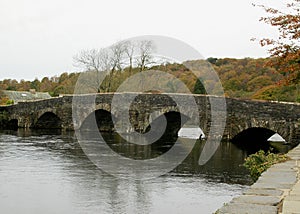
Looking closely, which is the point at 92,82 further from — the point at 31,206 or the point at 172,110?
the point at 31,206

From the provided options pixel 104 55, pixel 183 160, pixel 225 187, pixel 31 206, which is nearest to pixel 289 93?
pixel 104 55

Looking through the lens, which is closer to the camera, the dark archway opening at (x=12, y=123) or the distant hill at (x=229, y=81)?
the dark archway opening at (x=12, y=123)

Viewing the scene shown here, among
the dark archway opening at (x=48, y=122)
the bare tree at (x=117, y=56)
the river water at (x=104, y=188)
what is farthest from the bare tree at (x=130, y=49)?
the river water at (x=104, y=188)

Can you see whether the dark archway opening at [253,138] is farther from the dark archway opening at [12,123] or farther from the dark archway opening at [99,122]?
the dark archway opening at [12,123]

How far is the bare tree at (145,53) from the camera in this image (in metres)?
31.8

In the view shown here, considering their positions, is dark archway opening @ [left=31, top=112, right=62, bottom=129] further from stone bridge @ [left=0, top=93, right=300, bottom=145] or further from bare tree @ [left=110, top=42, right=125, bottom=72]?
bare tree @ [left=110, top=42, right=125, bottom=72]

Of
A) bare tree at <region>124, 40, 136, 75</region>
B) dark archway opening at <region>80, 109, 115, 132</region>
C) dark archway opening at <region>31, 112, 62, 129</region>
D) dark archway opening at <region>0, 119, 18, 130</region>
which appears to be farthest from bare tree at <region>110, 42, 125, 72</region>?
dark archway opening at <region>80, 109, 115, 132</region>

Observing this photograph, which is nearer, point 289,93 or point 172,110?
point 172,110

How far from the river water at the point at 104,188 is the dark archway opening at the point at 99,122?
1141 cm

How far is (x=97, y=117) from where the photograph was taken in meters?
24.4

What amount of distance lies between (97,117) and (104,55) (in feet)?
40.3

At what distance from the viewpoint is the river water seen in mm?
6676

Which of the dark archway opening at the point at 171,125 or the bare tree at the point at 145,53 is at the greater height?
the bare tree at the point at 145,53

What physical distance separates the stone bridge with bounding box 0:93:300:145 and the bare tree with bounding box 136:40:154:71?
8.30 m
